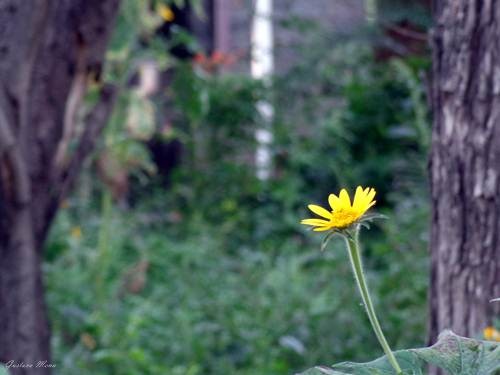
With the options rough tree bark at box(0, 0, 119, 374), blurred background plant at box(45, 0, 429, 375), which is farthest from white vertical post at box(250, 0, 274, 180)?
rough tree bark at box(0, 0, 119, 374)

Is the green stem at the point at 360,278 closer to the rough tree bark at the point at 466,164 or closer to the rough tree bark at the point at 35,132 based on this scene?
the rough tree bark at the point at 466,164

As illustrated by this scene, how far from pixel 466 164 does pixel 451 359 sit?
124 cm

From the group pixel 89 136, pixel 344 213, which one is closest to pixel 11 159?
pixel 89 136

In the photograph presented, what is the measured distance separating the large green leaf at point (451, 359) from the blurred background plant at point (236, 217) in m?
2.64

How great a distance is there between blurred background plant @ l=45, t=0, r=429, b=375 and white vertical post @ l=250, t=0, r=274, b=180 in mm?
69

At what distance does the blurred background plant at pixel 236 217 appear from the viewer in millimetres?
4273

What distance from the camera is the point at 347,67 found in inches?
281

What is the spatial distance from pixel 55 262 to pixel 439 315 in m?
2.86

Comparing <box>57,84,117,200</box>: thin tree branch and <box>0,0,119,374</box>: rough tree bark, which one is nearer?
<box>0,0,119,374</box>: rough tree bark

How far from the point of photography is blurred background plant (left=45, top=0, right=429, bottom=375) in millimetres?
4273

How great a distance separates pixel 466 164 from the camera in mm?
2490

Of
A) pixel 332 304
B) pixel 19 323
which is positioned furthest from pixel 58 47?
pixel 332 304

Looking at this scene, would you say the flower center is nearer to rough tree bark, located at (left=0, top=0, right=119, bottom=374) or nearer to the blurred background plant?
rough tree bark, located at (left=0, top=0, right=119, bottom=374)

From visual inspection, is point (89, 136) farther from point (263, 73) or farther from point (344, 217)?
point (263, 73)
